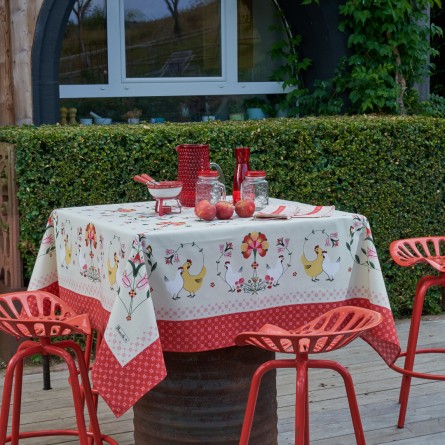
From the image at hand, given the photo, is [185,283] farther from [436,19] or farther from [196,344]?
[436,19]

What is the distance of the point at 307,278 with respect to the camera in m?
3.51

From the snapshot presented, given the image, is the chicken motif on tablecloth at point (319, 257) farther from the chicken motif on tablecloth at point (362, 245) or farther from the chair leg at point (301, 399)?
the chair leg at point (301, 399)

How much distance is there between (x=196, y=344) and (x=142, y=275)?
0.34 metres

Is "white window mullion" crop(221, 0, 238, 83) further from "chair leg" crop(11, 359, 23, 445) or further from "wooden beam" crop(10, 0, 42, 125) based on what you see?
"chair leg" crop(11, 359, 23, 445)

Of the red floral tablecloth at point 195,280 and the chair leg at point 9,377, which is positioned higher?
the red floral tablecloth at point 195,280

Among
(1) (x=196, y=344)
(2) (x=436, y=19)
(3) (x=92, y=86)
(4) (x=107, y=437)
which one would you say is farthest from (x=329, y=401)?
(2) (x=436, y=19)

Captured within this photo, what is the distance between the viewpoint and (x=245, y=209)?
358 cm

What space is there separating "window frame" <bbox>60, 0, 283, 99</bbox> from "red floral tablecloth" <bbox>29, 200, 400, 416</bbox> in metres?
3.48

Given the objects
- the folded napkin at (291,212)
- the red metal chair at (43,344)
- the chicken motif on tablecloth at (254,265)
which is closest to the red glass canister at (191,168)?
the folded napkin at (291,212)

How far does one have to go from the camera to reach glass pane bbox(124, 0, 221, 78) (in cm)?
723

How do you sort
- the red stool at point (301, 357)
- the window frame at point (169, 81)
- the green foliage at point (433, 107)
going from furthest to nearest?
the green foliage at point (433, 107) → the window frame at point (169, 81) → the red stool at point (301, 357)

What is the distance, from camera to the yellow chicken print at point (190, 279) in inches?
129

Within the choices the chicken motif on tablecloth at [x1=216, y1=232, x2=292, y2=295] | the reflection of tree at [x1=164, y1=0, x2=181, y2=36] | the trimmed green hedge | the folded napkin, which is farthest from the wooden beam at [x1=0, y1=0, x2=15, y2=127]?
the chicken motif on tablecloth at [x1=216, y1=232, x2=292, y2=295]

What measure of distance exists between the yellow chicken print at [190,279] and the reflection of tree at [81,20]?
13.5 feet
